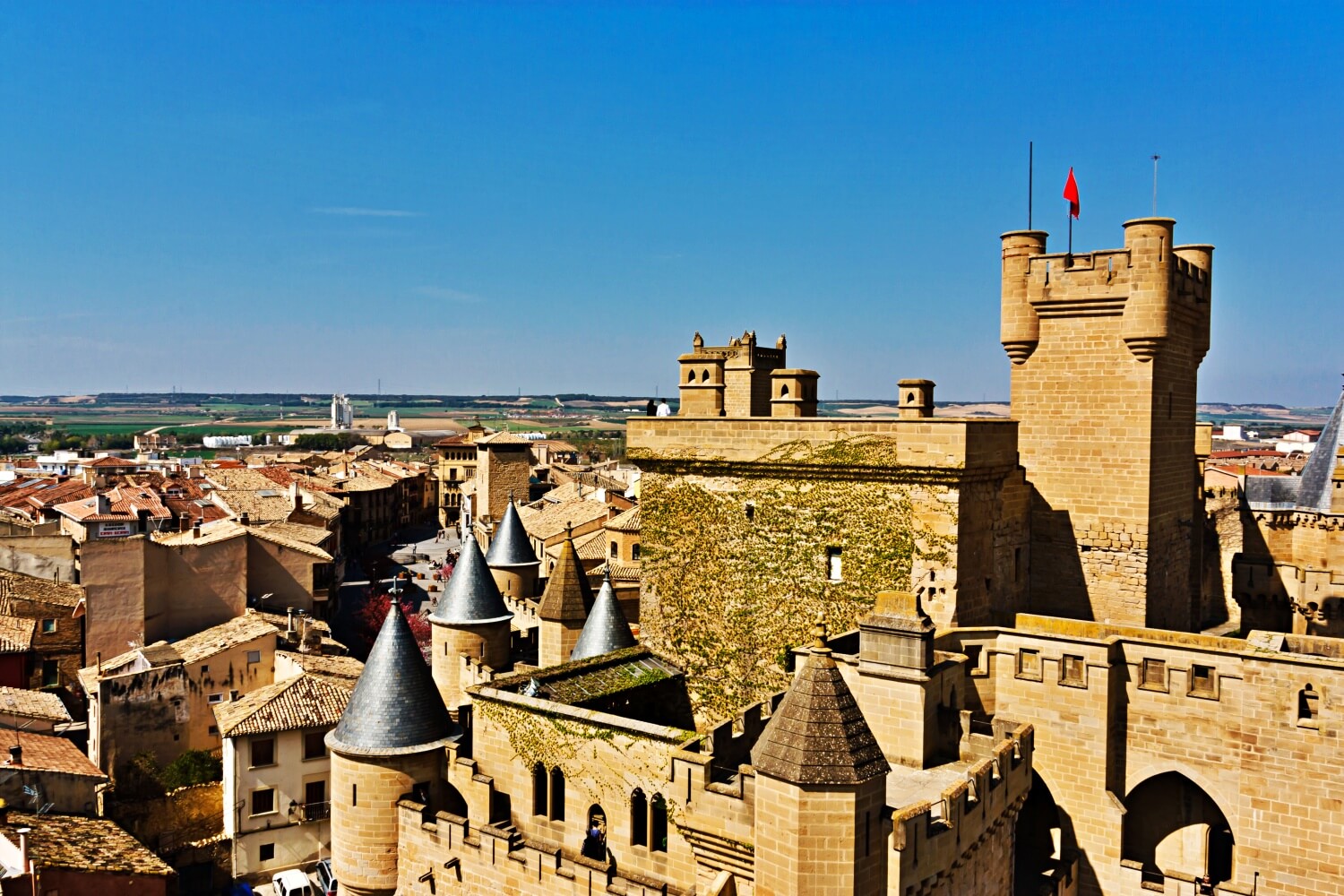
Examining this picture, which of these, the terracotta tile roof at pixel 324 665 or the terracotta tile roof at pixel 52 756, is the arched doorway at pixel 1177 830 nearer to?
the terracotta tile roof at pixel 324 665

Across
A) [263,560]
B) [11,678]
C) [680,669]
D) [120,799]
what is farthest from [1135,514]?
[11,678]

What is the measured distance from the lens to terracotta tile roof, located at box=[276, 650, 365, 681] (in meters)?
34.2

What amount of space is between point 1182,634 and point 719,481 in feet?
30.0

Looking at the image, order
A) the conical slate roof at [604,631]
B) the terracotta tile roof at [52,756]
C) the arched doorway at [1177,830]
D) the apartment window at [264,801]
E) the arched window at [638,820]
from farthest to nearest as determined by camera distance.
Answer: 1. the apartment window at [264,801]
2. the terracotta tile roof at [52,756]
3. the conical slate roof at [604,631]
4. the arched doorway at [1177,830]
5. the arched window at [638,820]

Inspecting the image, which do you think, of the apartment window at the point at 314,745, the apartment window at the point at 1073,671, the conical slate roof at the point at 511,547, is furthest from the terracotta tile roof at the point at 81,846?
the apartment window at the point at 1073,671

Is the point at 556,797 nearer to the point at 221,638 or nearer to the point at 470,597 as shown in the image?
the point at 470,597

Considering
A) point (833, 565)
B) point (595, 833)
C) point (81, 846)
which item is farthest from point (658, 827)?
point (81, 846)

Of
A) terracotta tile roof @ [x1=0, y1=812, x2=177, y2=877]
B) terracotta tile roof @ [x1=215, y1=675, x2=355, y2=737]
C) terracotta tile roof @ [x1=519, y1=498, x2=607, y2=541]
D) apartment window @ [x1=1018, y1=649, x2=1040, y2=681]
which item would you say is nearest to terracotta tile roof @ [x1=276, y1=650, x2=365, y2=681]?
terracotta tile roof @ [x1=215, y1=675, x2=355, y2=737]

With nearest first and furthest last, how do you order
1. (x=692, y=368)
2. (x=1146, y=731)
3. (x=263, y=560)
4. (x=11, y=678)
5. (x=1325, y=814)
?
(x=1325, y=814) → (x=1146, y=731) → (x=692, y=368) → (x=11, y=678) → (x=263, y=560)

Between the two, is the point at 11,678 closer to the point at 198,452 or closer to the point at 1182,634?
the point at 1182,634

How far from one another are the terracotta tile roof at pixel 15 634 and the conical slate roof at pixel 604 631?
24797 mm

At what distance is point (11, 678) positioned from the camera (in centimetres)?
3747

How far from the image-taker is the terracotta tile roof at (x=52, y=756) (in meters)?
27.6

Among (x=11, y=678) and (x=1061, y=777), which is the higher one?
(x=1061, y=777)
